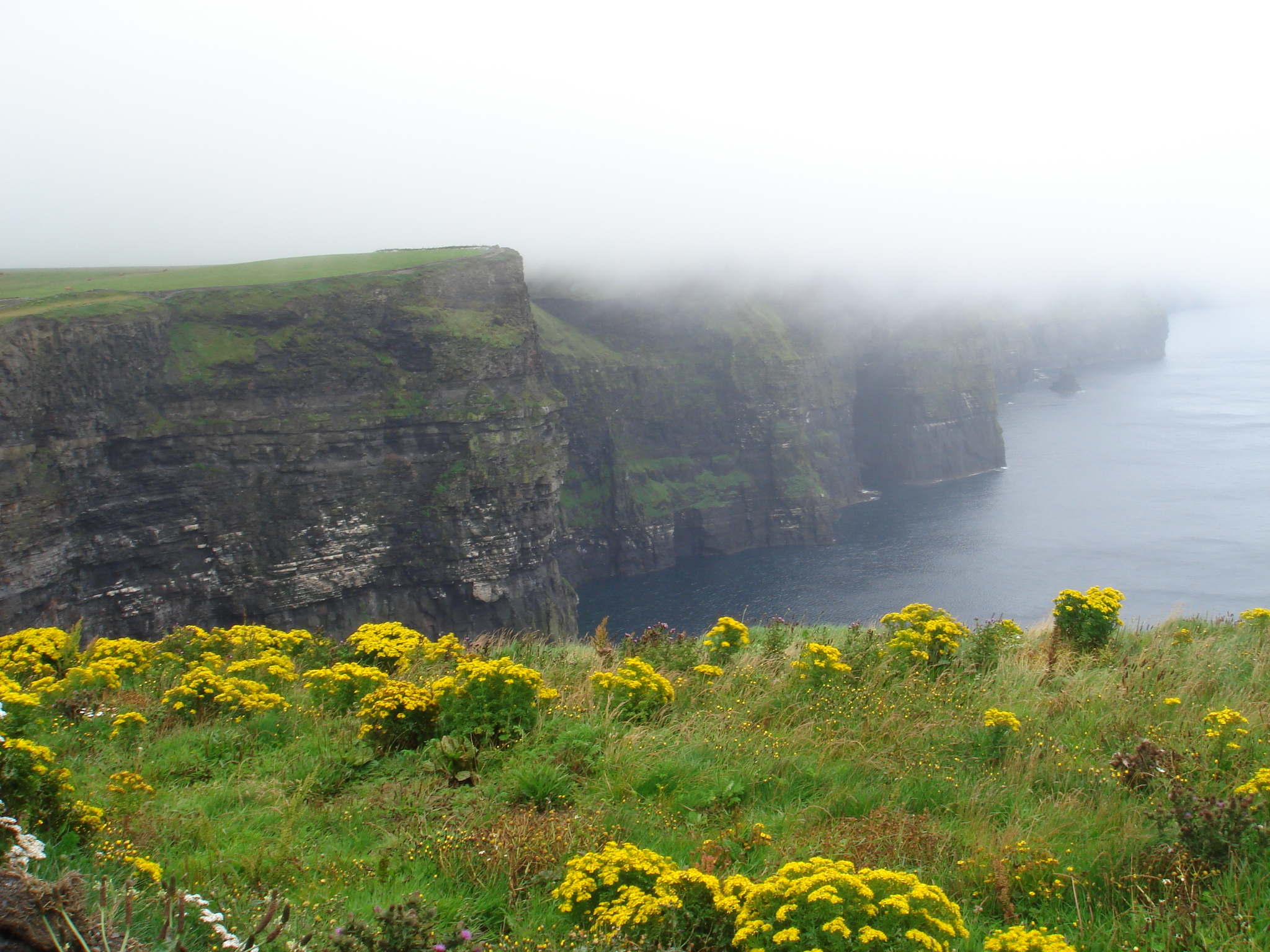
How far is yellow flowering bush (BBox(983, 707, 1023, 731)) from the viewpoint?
764 centimetres

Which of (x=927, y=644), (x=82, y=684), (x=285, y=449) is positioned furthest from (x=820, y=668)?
(x=285, y=449)

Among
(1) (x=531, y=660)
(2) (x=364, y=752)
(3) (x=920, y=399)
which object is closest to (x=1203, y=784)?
(2) (x=364, y=752)

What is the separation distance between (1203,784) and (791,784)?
3.43m

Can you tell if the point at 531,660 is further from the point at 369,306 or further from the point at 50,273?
the point at 50,273

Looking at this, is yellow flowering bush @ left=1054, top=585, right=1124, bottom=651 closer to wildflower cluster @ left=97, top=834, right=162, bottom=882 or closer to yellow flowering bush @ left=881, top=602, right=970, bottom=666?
yellow flowering bush @ left=881, top=602, right=970, bottom=666

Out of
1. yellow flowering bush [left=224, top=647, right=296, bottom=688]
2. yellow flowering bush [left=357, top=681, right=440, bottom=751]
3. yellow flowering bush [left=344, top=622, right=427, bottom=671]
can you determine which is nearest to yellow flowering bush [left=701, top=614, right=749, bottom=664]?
yellow flowering bush [left=344, top=622, right=427, bottom=671]

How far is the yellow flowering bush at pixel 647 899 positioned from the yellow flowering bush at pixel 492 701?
284cm

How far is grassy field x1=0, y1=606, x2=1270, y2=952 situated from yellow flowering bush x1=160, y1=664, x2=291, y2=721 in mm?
114

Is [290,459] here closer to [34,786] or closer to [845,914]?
[34,786]

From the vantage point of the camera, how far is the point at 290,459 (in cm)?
6975

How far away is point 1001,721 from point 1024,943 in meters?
3.67

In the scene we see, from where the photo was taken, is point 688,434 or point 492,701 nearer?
point 492,701

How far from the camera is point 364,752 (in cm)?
785

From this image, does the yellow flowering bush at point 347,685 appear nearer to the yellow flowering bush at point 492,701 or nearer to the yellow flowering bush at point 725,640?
the yellow flowering bush at point 492,701
